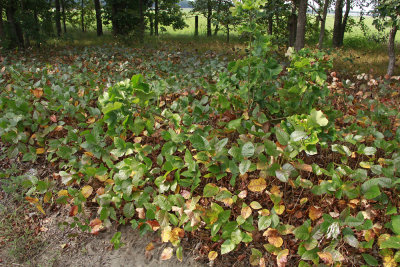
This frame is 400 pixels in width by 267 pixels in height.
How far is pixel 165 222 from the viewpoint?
2.19 meters

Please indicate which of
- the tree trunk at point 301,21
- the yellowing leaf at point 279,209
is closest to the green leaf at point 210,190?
the yellowing leaf at point 279,209

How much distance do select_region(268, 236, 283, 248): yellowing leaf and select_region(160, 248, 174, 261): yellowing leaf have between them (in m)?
0.72

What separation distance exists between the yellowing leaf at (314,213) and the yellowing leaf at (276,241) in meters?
0.30

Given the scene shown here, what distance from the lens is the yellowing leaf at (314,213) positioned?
2.13 metres

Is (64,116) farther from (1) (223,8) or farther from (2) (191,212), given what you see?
(1) (223,8)

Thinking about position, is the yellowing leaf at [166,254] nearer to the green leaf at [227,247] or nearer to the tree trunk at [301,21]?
the green leaf at [227,247]

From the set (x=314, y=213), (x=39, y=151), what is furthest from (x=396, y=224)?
(x=39, y=151)

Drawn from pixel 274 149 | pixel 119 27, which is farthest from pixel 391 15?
pixel 119 27

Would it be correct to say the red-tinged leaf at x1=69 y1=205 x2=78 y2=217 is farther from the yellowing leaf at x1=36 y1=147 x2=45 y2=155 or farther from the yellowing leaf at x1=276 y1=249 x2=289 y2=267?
the yellowing leaf at x1=276 y1=249 x2=289 y2=267

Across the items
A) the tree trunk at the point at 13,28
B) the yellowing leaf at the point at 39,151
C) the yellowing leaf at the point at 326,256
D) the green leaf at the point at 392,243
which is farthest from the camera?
the tree trunk at the point at 13,28

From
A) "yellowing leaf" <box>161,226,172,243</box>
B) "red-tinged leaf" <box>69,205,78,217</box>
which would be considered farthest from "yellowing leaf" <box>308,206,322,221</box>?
"red-tinged leaf" <box>69,205,78,217</box>

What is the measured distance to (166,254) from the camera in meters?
2.15

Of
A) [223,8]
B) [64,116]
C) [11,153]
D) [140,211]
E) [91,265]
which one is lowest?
[91,265]

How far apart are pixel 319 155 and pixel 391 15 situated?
4166 mm
